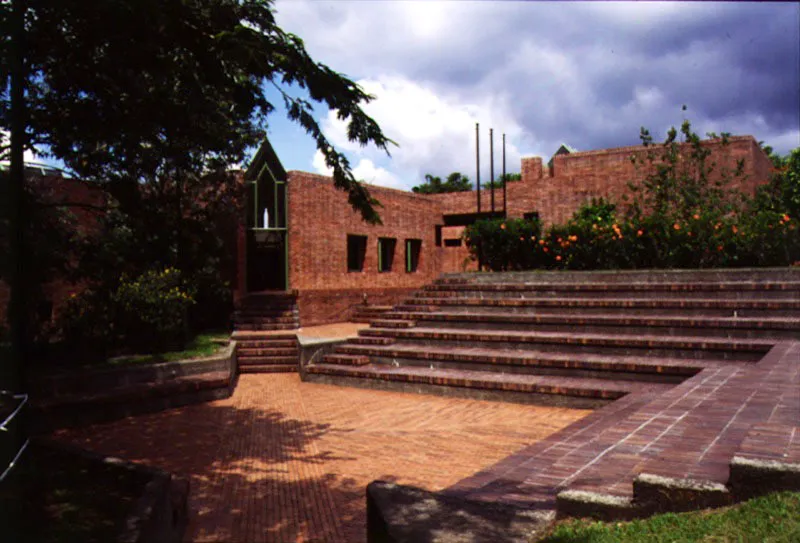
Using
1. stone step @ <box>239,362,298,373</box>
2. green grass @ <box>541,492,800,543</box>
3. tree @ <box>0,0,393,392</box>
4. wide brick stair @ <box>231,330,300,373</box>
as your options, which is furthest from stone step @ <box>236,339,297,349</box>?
green grass @ <box>541,492,800,543</box>

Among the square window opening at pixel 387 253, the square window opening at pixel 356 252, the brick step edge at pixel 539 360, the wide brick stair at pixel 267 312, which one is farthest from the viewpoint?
the square window opening at pixel 387 253

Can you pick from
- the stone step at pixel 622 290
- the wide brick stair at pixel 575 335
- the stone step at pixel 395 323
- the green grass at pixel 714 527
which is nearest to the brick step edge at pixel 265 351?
the wide brick stair at pixel 575 335

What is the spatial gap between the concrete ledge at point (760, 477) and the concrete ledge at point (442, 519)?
956mm

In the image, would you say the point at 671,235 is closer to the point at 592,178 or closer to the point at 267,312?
the point at 592,178

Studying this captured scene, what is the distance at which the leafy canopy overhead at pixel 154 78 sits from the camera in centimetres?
398

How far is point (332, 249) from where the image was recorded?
18641 mm

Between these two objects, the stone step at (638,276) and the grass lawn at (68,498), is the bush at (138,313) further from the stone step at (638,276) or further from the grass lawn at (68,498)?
the stone step at (638,276)

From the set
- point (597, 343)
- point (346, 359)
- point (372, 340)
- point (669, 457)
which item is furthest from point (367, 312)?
point (669, 457)

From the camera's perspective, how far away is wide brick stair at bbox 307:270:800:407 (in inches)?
315

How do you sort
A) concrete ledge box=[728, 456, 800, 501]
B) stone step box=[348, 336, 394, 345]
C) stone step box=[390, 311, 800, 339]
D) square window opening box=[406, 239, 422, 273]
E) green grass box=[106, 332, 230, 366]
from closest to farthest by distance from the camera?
concrete ledge box=[728, 456, 800, 501]
stone step box=[390, 311, 800, 339]
green grass box=[106, 332, 230, 366]
stone step box=[348, 336, 394, 345]
square window opening box=[406, 239, 422, 273]

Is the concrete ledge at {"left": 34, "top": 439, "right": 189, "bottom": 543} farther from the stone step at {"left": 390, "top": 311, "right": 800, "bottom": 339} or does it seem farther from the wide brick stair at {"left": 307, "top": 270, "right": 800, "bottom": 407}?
the stone step at {"left": 390, "top": 311, "right": 800, "bottom": 339}

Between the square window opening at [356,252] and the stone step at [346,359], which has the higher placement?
the square window opening at [356,252]

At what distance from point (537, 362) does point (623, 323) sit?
6.27ft

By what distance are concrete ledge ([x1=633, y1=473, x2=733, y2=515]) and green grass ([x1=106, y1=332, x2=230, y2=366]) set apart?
8.51 meters
